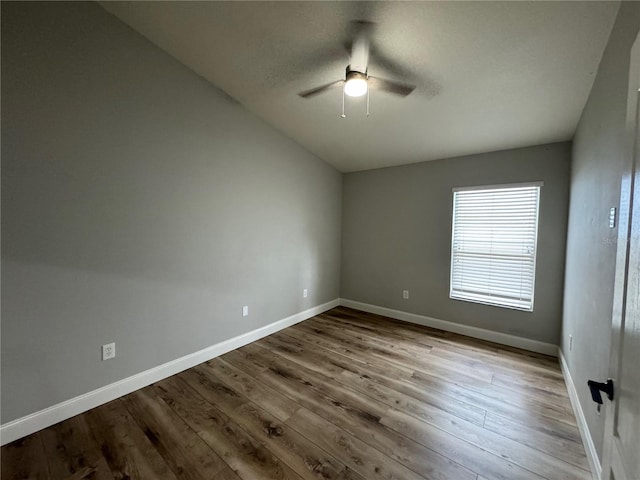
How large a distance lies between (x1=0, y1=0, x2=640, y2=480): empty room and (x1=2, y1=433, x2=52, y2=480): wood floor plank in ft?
0.04

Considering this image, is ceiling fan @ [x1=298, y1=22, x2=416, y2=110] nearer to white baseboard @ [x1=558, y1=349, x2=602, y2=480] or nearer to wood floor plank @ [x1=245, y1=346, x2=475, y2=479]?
wood floor plank @ [x1=245, y1=346, x2=475, y2=479]

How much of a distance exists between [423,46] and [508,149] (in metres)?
1.92

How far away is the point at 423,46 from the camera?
6.07 feet

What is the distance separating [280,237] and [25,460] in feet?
8.67

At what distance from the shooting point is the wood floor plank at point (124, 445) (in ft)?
4.77

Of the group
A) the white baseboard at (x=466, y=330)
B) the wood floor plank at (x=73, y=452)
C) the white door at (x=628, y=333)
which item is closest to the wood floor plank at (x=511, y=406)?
the white baseboard at (x=466, y=330)

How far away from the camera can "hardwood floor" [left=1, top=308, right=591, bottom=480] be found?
4.85 feet

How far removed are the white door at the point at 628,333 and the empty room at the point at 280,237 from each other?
12mm

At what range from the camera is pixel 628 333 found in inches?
26.9

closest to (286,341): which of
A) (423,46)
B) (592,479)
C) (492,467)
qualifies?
(492,467)

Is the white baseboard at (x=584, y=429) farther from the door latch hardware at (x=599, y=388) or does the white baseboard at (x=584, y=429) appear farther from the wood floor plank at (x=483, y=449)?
the door latch hardware at (x=599, y=388)

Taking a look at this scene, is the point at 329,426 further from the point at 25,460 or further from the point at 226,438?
the point at 25,460

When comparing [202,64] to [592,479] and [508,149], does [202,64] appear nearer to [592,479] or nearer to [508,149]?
[508,149]

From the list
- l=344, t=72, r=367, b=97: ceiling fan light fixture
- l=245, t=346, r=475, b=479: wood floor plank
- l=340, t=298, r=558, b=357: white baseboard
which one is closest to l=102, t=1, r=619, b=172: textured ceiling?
l=344, t=72, r=367, b=97: ceiling fan light fixture
